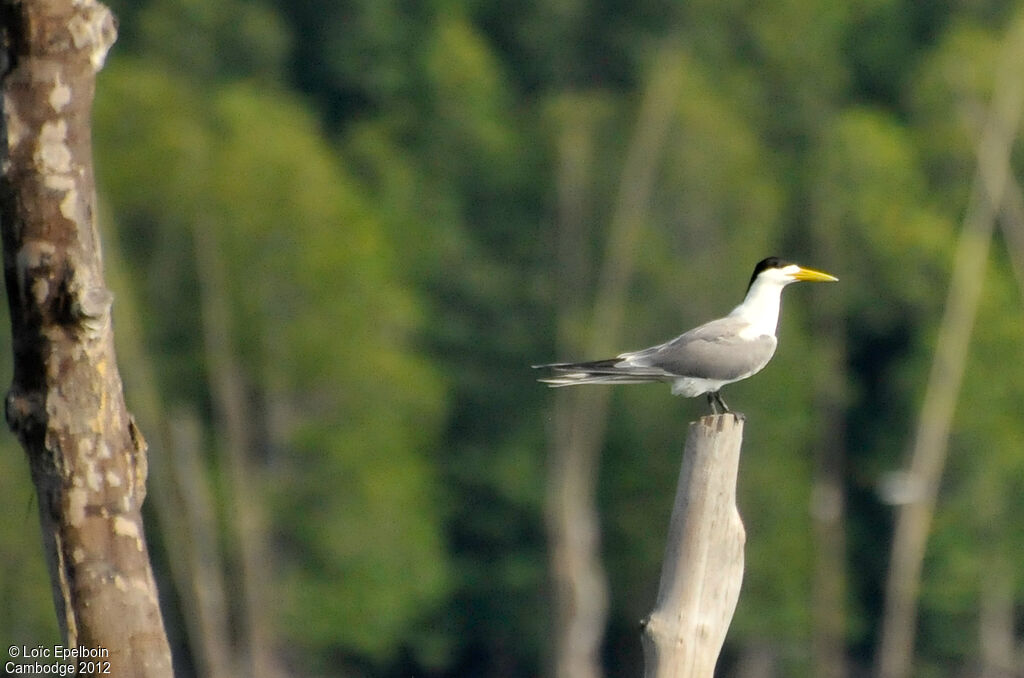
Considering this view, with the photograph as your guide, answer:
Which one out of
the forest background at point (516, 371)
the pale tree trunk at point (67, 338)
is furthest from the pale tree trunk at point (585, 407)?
the pale tree trunk at point (67, 338)

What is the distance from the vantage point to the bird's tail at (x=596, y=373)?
11570 mm

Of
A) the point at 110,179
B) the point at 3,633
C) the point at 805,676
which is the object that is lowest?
the point at 805,676

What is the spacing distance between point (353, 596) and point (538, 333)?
8.43 metres

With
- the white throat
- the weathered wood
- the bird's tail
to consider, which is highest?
the white throat

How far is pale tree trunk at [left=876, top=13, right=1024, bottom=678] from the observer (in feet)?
146

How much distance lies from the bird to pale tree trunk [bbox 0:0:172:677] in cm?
313

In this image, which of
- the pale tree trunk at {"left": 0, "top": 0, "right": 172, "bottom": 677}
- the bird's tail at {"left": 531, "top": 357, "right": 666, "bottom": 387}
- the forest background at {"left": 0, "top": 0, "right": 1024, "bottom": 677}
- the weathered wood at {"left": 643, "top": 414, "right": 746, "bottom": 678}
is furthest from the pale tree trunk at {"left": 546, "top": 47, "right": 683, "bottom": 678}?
the pale tree trunk at {"left": 0, "top": 0, "right": 172, "bottom": 677}

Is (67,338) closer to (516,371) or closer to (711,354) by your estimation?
(711,354)

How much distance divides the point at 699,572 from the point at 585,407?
40998 millimetres

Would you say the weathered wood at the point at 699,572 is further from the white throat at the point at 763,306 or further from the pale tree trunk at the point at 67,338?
the white throat at the point at 763,306

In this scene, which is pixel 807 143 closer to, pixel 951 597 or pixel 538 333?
pixel 538 333

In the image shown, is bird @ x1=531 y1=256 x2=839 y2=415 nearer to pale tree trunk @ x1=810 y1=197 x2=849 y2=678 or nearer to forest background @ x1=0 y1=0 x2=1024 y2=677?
forest background @ x1=0 y1=0 x2=1024 y2=677

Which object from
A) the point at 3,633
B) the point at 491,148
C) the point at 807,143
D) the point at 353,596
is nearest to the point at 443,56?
the point at 491,148

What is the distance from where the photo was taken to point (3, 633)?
43094mm
